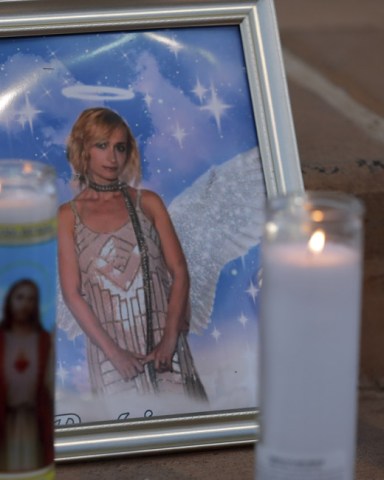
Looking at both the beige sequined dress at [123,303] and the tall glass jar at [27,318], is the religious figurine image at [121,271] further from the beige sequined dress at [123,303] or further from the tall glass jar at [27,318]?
the tall glass jar at [27,318]

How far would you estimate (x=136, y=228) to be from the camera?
895 millimetres

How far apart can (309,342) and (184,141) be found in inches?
11.8

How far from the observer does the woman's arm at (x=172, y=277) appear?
0.88m

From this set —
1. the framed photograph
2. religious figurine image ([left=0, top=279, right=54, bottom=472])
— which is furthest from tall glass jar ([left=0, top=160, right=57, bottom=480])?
the framed photograph

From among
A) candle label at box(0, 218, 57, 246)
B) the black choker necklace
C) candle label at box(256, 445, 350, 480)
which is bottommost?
candle label at box(256, 445, 350, 480)

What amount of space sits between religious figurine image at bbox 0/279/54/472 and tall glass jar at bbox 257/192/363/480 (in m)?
→ 0.14

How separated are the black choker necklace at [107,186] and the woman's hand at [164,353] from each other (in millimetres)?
119

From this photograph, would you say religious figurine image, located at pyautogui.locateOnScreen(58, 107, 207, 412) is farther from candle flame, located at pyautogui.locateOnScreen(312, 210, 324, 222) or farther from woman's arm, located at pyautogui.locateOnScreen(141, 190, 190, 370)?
candle flame, located at pyautogui.locateOnScreen(312, 210, 324, 222)

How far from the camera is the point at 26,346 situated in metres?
0.71

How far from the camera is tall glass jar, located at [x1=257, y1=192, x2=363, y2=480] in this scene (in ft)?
2.17

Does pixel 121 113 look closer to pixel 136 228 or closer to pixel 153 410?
pixel 136 228

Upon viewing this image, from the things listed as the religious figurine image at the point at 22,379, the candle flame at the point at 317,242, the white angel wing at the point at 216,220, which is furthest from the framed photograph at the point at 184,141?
the candle flame at the point at 317,242

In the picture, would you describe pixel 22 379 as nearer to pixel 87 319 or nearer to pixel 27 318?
pixel 27 318

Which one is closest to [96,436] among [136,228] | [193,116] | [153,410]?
[153,410]
